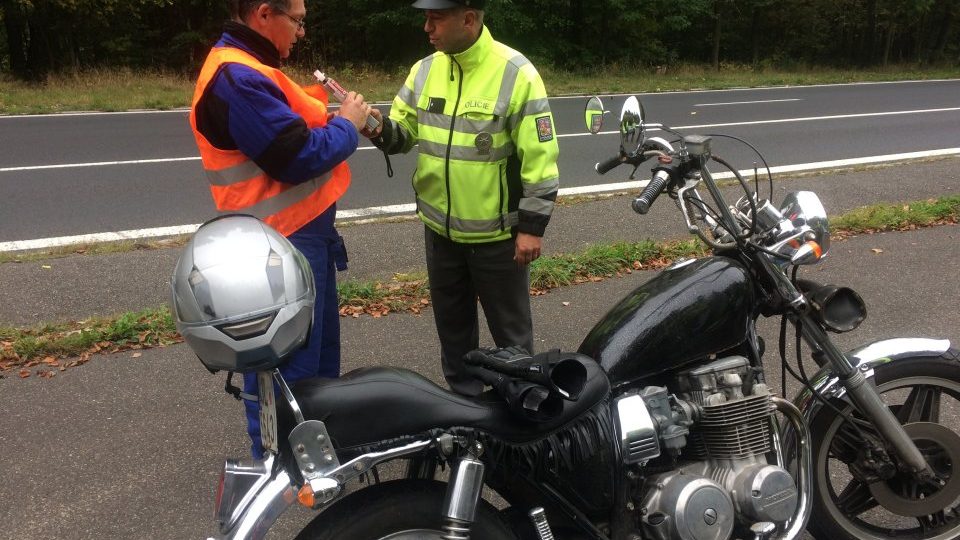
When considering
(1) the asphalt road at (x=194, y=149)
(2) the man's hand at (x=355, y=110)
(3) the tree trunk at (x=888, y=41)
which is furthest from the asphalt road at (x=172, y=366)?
(3) the tree trunk at (x=888, y=41)

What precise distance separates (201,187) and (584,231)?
13.7 ft

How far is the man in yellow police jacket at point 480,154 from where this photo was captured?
2.91 m

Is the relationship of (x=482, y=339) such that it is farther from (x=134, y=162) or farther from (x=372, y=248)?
(x=134, y=162)

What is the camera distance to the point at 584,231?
6.02 metres

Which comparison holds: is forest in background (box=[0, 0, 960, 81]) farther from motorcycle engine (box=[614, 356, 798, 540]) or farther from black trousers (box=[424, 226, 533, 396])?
motorcycle engine (box=[614, 356, 798, 540])

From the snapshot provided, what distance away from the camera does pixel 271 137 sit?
2.32m

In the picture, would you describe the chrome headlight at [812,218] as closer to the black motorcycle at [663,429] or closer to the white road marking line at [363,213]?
the black motorcycle at [663,429]

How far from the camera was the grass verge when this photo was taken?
392 cm

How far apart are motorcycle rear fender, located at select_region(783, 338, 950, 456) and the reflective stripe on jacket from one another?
111 cm

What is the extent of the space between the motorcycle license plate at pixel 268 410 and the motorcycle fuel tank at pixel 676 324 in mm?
930

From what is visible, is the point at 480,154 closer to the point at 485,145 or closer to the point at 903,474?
the point at 485,145

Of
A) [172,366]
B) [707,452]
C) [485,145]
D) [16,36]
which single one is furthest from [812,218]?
[16,36]

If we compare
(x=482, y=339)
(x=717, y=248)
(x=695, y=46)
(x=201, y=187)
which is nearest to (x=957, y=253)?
(x=482, y=339)

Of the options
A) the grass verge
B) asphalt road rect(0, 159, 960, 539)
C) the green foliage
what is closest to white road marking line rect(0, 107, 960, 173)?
the green foliage
